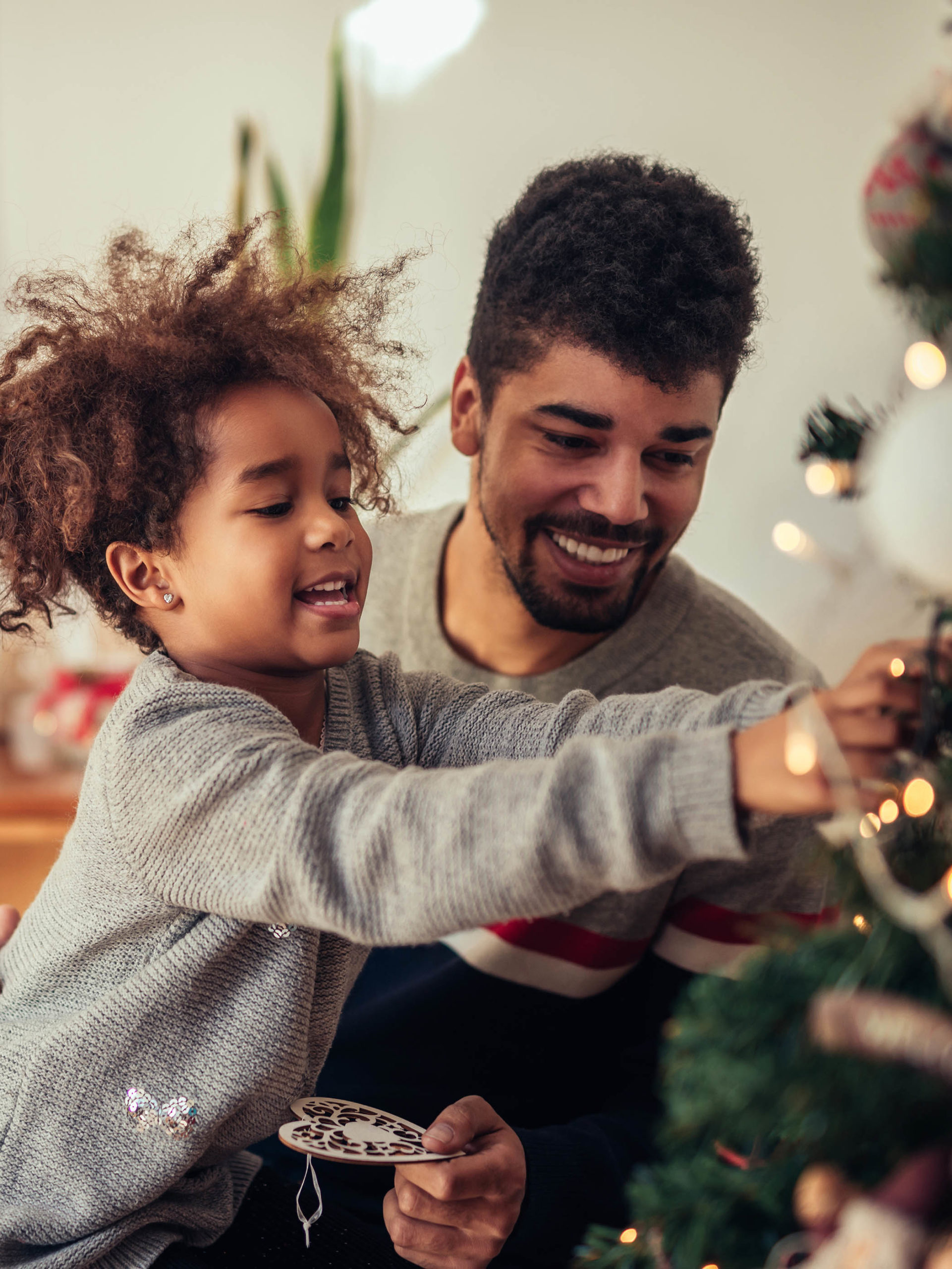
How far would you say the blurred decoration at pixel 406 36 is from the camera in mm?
1812

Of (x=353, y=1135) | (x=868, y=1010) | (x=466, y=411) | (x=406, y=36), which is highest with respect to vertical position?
(x=406, y=36)

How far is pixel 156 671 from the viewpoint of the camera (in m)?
0.78

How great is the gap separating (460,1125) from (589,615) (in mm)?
577

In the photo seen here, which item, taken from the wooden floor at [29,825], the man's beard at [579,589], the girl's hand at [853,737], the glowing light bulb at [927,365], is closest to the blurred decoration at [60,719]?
the wooden floor at [29,825]

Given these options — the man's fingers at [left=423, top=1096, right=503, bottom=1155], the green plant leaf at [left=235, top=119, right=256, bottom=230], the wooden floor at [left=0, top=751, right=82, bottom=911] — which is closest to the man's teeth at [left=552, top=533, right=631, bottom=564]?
the man's fingers at [left=423, top=1096, right=503, bottom=1155]

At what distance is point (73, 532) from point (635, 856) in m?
0.61

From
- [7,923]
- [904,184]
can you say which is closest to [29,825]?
→ [7,923]

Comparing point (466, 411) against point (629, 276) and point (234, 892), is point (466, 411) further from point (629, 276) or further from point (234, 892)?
point (234, 892)

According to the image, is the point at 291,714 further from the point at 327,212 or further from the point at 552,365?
the point at 327,212

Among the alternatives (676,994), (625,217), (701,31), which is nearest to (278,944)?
(676,994)

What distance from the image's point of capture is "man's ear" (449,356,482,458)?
121cm

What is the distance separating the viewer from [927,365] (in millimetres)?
410

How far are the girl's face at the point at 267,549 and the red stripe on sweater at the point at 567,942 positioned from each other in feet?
1.39

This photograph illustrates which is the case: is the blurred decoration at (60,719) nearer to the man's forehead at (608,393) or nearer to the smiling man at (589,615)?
the smiling man at (589,615)
